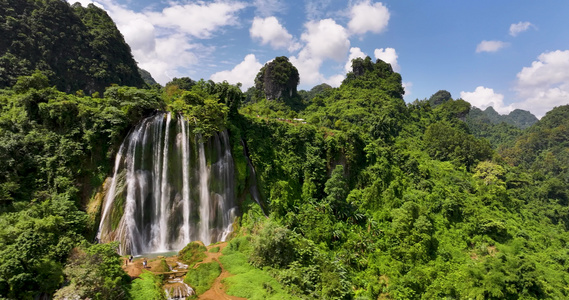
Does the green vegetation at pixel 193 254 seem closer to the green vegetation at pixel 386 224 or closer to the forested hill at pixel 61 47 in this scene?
the green vegetation at pixel 386 224

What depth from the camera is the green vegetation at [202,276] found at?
1451cm

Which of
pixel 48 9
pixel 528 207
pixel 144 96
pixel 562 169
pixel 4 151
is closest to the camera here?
pixel 4 151

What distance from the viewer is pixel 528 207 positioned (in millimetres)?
38281

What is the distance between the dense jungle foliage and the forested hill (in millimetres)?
437

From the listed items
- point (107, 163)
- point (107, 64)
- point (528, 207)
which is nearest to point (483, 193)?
point (528, 207)

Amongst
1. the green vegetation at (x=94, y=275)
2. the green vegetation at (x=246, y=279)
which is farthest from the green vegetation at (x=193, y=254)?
the green vegetation at (x=94, y=275)

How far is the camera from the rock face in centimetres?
6262

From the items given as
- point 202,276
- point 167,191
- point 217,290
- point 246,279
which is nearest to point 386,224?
point 246,279

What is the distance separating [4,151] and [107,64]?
37.6 meters

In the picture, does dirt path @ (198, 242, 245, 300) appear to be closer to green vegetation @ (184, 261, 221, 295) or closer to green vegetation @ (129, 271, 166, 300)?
green vegetation @ (184, 261, 221, 295)

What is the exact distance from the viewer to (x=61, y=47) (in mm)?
44000

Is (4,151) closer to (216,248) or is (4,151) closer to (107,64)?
(216,248)

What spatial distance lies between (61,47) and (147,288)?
49.2 metres

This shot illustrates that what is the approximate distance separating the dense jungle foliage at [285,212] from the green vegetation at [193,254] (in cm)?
158
